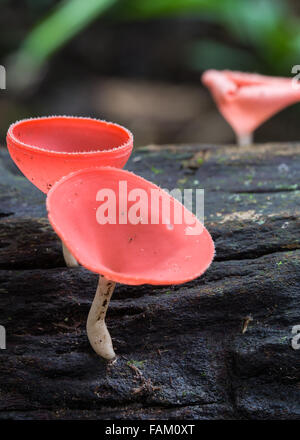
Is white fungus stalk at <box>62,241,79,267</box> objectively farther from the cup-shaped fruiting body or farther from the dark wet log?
the cup-shaped fruiting body

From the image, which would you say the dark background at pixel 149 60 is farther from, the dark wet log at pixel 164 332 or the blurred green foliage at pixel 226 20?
the dark wet log at pixel 164 332

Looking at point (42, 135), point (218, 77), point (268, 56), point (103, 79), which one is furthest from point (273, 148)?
point (103, 79)

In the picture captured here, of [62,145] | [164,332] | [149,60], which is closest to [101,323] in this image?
[164,332]

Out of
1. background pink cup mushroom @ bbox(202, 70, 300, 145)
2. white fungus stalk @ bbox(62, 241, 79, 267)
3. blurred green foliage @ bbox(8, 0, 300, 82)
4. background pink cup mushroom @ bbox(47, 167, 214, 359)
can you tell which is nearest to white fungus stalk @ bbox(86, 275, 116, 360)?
background pink cup mushroom @ bbox(47, 167, 214, 359)

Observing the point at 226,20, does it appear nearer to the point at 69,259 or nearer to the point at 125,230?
the point at 69,259

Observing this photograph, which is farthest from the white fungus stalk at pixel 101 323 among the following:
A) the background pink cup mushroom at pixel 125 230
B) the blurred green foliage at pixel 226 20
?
the blurred green foliage at pixel 226 20
